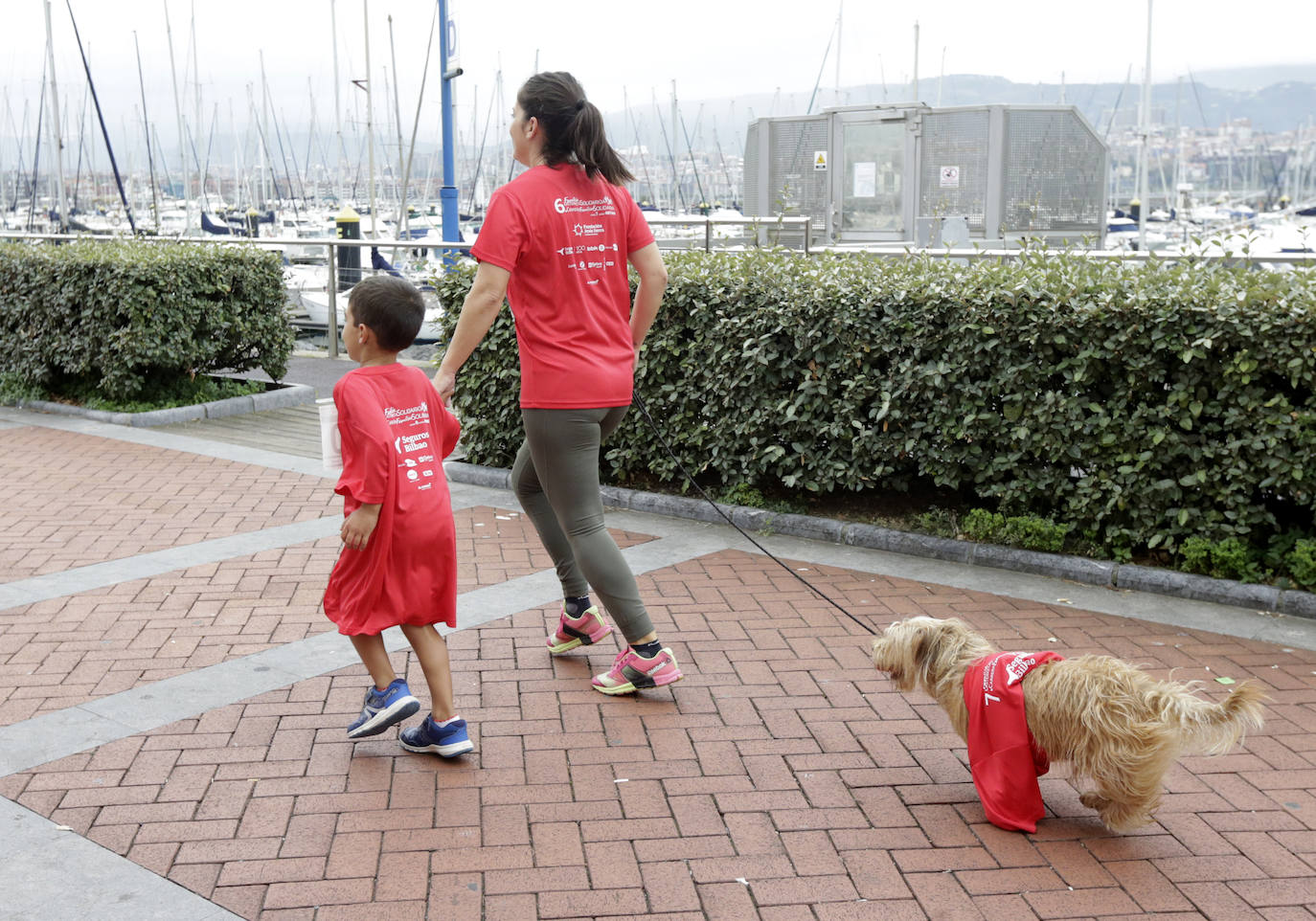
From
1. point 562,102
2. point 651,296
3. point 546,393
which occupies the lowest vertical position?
point 546,393

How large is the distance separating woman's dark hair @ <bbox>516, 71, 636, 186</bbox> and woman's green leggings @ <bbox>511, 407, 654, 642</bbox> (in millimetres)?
858

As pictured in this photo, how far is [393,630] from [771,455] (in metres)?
2.43

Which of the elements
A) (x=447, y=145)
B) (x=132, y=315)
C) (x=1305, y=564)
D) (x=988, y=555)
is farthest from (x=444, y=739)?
(x=447, y=145)

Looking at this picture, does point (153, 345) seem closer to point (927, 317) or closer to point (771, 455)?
point (771, 455)

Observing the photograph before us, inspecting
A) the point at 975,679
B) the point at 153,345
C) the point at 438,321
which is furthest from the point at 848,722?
the point at 153,345

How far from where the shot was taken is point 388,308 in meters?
3.72

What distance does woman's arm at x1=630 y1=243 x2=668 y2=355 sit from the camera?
4375 mm

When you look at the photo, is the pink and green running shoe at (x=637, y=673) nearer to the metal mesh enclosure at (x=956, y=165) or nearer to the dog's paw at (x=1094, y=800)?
the dog's paw at (x=1094, y=800)

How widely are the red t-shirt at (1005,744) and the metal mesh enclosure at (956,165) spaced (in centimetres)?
1098

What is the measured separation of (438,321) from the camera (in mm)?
8570

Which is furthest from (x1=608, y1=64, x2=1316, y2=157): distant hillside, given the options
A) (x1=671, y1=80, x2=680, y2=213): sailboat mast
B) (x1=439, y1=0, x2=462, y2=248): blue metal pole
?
(x1=439, y1=0, x2=462, y2=248): blue metal pole

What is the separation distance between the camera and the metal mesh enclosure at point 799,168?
14.7 m

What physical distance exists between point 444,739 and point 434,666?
23 centimetres

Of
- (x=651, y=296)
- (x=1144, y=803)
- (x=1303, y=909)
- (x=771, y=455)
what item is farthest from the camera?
(x=771, y=455)
